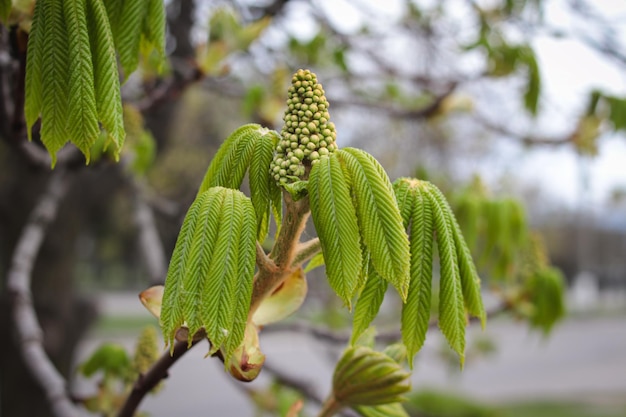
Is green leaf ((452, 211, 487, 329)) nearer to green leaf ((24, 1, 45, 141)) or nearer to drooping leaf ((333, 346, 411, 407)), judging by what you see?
drooping leaf ((333, 346, 411, 407))

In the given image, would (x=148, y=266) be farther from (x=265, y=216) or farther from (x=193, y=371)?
(x=193, y=371)

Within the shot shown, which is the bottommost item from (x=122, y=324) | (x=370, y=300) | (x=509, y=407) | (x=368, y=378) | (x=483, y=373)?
(x=122, y=324)

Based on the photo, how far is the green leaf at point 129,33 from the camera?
838 millimetres

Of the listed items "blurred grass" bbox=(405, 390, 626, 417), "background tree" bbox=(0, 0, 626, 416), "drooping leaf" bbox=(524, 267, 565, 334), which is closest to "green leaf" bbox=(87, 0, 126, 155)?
"background tree" bbox=(0, 0, 626, 416)

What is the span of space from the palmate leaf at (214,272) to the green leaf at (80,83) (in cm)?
18

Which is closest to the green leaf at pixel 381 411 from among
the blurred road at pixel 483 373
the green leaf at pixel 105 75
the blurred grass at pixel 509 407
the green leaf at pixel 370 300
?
the green leaf at pixel 370 300

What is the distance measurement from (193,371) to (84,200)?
29.0 feet

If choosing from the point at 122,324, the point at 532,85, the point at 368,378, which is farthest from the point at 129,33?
the point at 122,324

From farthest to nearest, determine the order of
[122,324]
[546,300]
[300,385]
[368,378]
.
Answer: [122,324], [546,300], [300,385], [368,378]

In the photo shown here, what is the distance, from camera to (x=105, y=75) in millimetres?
734

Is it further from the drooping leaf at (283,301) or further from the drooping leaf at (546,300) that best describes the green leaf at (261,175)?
the drooping leaf at (546,300)

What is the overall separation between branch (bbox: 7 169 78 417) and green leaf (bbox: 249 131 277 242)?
799 mm

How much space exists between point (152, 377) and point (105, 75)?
1.43ft

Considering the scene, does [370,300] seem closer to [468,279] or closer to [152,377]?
[468,279]
